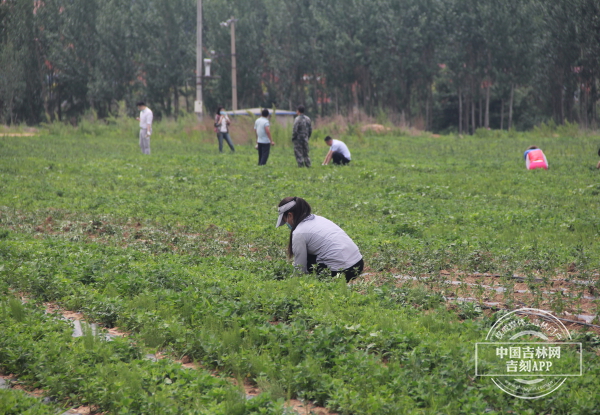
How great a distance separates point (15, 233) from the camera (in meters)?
10.4

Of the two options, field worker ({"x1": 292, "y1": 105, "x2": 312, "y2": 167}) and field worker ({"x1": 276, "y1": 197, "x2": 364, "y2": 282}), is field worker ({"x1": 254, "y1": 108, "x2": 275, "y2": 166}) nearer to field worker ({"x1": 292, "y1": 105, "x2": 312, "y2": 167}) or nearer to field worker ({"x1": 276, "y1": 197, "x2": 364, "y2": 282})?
field worker ({"x1": 292, "y1": 105, "x2": 312, "y2": 167})

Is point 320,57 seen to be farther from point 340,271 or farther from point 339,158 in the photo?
point 340,271

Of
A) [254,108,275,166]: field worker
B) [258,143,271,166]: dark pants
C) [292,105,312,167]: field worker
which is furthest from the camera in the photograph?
[258,143,271,166]: dark pants

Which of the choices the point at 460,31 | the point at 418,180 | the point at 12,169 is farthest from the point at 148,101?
the point at 418,180

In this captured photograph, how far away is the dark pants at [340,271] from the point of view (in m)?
7.87

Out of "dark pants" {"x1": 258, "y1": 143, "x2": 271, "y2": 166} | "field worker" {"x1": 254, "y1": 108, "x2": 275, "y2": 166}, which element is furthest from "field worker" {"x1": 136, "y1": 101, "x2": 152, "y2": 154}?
"dark pants" {"x1": 258, "y1": 143, "x2": 271, "y2": 166}

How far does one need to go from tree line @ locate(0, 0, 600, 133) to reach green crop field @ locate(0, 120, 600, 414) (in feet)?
100

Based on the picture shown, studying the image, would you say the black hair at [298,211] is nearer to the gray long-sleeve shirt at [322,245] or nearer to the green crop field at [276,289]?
the gray long-sleeve shirt at [322,245]

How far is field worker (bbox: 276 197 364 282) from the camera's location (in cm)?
784

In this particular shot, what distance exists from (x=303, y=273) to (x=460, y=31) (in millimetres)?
48148

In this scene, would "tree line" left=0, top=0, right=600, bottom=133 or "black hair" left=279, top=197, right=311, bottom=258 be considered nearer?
"black hair" left=279, top=197, right=311, bottom=258

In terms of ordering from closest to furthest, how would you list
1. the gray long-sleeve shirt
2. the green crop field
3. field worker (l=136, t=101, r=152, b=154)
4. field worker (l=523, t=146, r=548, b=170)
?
the green crop field, the gray long-sleeve shirt, field worker (l=523, t=146, r=548, b=170), field worker (l=136, t=101, r=152, b=154)

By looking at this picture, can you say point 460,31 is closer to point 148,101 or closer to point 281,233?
point 148,101

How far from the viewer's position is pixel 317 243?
Answer: 25.8 ft
